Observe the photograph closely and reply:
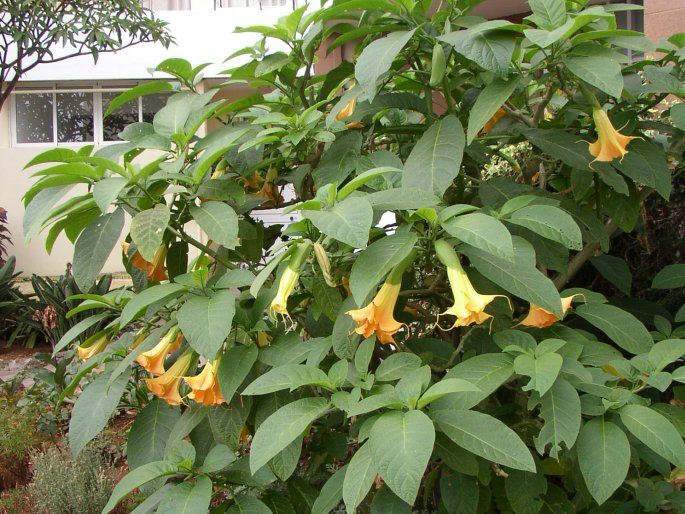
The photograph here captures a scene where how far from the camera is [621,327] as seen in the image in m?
1.38

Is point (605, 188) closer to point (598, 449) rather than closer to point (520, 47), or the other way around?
point (520, 47)

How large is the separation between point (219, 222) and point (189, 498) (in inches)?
19.6

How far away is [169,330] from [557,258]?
0.81 meters

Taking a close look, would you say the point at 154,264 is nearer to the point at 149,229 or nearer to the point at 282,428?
the point at 149,229

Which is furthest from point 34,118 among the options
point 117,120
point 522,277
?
point 522,277

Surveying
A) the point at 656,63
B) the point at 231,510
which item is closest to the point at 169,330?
the point at 231,510

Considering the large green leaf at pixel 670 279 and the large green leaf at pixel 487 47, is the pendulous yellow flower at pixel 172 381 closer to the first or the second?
the large green leaf at pixel 487 47

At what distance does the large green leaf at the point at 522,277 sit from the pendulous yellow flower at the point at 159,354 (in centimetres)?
64

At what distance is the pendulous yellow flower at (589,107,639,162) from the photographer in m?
1.38

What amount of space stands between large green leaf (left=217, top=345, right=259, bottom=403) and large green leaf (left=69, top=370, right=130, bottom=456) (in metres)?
0.26

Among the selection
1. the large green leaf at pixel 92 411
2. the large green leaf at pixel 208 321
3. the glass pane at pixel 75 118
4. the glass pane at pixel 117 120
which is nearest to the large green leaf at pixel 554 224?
the large green leaf at pixel 208 321

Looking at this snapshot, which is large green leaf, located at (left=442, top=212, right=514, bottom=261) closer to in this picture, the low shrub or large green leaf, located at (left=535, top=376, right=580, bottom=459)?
large green leaf, located at (left=535, top=376, right=580, bottom=459)

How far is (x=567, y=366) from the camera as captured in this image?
1.17 metres

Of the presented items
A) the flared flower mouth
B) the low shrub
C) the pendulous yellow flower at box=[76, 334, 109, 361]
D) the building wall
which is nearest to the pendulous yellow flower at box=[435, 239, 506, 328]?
the flared flower mouth
